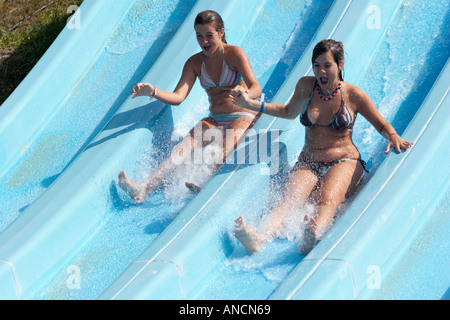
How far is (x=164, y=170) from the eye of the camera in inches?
147

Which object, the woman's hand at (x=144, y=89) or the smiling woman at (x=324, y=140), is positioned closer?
the smiling woman at (x=324, y=140)

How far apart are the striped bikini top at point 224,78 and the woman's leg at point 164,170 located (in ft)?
0.71

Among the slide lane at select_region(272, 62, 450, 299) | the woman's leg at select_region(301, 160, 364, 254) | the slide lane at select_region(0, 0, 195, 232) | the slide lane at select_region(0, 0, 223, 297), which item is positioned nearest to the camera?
the slide lane at select_region(272, 62, 450, 299)

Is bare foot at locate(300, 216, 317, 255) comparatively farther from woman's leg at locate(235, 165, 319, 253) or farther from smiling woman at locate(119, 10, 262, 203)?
smiling woman at locate(119, 10, 262, 203)

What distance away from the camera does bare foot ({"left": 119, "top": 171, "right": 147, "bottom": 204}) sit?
3625 mm

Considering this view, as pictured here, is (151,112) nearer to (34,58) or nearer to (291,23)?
(291,23)

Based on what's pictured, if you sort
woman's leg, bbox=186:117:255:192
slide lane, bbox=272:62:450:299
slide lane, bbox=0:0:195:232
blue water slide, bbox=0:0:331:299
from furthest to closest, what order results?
slide lane, bbox=0:0:195:232 < woman's leg, bbox=186:117:255:192 < blue water slide, bbox=0:0:331:299 < slide lane, bbox=272:62:450:299

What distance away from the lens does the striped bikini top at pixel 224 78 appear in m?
3.90

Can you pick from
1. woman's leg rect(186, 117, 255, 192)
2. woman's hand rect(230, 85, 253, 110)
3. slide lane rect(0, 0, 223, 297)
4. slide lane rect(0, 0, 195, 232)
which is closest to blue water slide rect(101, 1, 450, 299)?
woman's leg rect(186, 117, 255, 192)

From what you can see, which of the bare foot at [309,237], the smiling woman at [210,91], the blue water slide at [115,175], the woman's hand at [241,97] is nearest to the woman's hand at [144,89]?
the smiling woman at [210,91]

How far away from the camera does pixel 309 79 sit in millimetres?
3479

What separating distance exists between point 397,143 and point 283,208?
645mm

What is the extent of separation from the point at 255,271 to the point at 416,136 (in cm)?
107

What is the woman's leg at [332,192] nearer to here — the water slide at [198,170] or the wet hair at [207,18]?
the water slide at [198,170]
